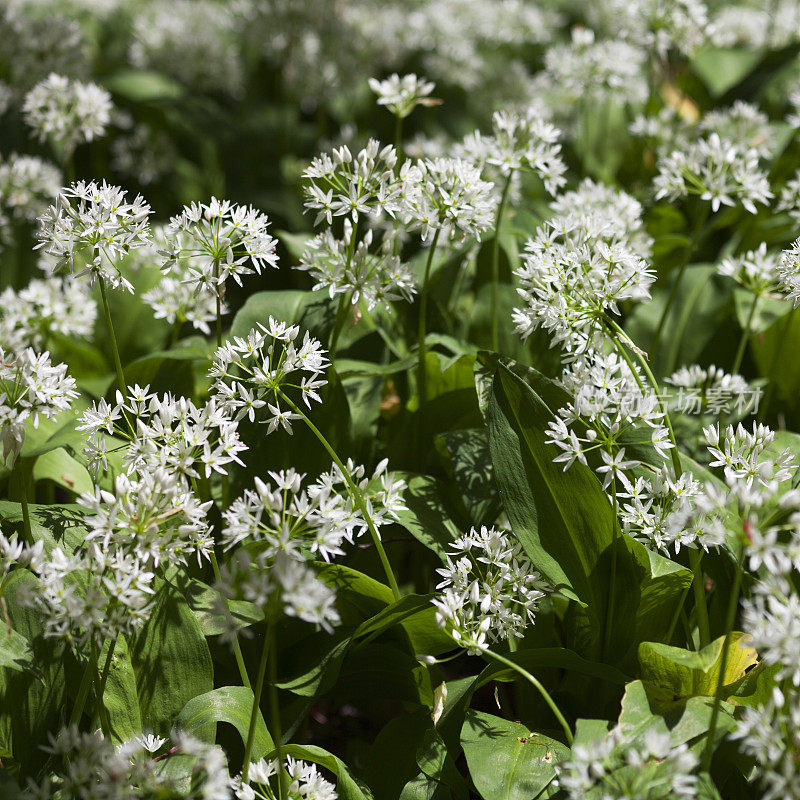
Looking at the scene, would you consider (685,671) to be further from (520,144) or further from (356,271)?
(520,144)

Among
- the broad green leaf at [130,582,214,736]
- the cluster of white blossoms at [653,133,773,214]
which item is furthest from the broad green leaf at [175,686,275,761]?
the cluster of white blossoms at [653,133,773,214]

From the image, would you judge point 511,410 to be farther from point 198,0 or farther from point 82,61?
point 198,0

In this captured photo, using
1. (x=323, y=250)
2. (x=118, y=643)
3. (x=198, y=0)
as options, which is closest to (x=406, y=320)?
(x=323, y=250)

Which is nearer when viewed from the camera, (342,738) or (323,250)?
(323,250)

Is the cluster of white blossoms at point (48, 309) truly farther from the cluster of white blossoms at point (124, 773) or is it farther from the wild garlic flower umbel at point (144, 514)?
the cluster of white blossoms at point (124, 773)

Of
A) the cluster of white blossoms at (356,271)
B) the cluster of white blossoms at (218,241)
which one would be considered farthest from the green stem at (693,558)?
the cluster of white blossoms at (218,241)

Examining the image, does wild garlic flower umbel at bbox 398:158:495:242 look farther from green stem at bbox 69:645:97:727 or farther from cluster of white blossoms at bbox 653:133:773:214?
green stem at bbox 69:645:97:727
